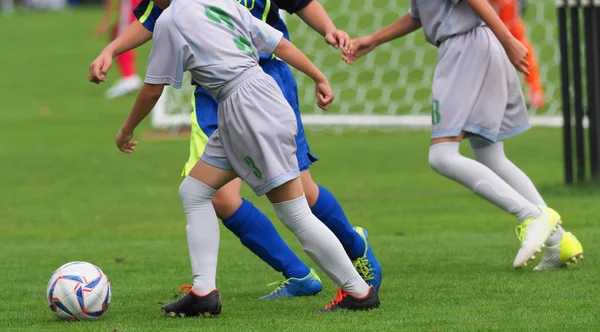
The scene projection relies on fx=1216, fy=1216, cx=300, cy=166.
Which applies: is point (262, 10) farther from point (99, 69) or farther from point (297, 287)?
point (297, 287)

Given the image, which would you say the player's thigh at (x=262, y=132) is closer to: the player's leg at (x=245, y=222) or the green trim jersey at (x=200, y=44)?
the green trim jersey at (x=200, y=44)

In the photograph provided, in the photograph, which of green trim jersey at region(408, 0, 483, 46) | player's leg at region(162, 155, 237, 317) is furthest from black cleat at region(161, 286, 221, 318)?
green trim jersey at region(408, 0, 483, 46)

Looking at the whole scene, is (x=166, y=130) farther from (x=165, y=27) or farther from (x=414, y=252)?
(x=165, y=27)

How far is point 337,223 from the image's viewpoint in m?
5.25

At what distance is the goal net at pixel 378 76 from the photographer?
13.7m

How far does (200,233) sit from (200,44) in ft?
2.48

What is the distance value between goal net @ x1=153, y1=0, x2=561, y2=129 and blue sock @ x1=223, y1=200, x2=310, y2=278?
7.85 metres

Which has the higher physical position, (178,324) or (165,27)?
(165,27)

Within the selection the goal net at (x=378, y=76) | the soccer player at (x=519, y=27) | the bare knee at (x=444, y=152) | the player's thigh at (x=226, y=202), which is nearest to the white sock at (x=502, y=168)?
the bare knee at (x=444, y=152)

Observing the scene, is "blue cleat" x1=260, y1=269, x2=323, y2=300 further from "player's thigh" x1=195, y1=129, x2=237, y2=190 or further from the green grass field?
"player's thigh" x1=195, y1=129, x2=237, y2=190

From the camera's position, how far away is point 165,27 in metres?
4.56

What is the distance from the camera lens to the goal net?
13.7 m

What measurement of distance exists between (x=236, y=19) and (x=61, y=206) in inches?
187

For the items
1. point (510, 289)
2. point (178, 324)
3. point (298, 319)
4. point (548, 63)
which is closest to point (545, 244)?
point (510, 289)
